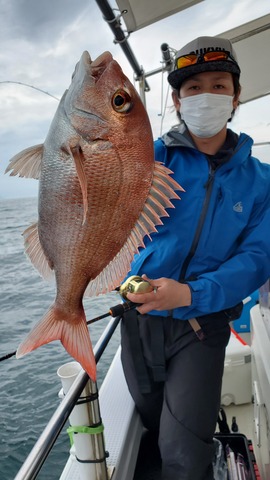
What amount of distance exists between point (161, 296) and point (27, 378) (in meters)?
6.30

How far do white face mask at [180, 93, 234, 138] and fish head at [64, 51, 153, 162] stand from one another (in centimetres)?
93

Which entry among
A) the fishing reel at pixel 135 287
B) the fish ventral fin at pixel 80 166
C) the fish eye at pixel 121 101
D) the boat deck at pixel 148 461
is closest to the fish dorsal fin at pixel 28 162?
the fish ventral fin at pixel 80 166

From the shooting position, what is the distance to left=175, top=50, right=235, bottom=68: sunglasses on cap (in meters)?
1.82

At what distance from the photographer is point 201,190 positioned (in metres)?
1.88

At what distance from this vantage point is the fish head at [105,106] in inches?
39.9

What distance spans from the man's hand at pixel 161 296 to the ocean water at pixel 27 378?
0.43 m

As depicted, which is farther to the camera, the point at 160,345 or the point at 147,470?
the point at 147,470

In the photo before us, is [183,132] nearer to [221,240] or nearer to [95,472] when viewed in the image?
[221,240]

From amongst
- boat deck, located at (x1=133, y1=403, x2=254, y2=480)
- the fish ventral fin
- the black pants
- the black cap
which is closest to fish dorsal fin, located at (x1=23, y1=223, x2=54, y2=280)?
the fish ventral fin

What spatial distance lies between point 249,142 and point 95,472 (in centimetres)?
173

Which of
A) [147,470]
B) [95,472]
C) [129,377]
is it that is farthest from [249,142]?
[147,470]

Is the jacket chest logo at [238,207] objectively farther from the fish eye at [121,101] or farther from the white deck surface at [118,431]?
the white deck surface at [118,431]

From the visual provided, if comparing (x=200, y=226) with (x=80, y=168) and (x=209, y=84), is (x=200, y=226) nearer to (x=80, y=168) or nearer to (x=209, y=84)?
(x=209, y=84)

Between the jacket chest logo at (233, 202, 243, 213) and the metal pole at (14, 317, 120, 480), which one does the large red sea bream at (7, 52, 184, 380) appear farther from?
the jacket chest logo at (233, 202, 243, 213)
